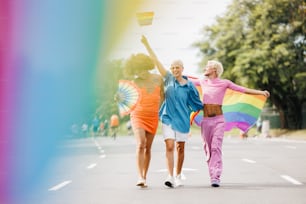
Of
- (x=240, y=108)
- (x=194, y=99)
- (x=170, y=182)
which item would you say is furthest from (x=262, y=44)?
(x=170, y=182)

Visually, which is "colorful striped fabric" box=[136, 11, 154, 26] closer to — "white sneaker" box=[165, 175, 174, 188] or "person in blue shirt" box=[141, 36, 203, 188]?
"person in blue shirt" box=[141, 36, 203, 188]

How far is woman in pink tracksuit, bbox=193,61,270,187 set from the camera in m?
5.66

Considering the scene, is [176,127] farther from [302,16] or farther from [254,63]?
[302,16]

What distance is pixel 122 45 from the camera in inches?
174

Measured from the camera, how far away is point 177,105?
5500 mm

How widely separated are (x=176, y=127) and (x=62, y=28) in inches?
48.8

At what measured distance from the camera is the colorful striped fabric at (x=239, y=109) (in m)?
6.03

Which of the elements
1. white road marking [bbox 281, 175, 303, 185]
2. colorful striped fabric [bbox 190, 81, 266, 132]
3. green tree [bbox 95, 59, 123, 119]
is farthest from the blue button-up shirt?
white road marking [bbox 281, 175, 303, 185]

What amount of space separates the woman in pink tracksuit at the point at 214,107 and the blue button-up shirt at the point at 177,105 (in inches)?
6.6

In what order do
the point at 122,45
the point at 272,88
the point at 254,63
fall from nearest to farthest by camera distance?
the point at 122,45 < the point at 254,63 < the point at 272,88

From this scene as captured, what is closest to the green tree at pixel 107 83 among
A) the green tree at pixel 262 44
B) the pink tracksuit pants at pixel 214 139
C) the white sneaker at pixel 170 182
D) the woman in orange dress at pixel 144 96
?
the woman in orange dress at pixel 144 96

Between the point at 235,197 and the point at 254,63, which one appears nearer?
the point at 235,197

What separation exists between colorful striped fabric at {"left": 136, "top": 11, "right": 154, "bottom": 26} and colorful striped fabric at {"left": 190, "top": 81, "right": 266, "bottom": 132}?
1.76 m

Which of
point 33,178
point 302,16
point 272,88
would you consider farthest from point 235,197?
point 272,88
